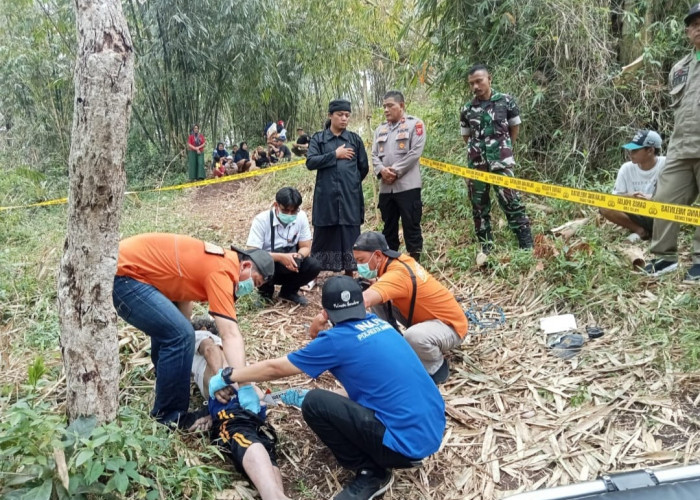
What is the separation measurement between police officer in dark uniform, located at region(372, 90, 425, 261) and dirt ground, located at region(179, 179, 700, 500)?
1.43 meters

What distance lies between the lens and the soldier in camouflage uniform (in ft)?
15.3

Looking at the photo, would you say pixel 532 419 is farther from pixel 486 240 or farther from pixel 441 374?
pixel 486 240

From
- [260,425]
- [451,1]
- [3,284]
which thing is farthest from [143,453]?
[451,1]

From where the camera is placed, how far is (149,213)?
8.48m

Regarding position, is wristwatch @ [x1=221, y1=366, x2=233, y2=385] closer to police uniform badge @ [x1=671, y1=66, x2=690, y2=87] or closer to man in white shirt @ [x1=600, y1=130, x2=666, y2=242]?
man in white shirt @ [x1=600, y1=130, x2=666, y2=242]

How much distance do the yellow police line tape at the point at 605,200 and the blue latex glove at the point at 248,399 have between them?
111 inches

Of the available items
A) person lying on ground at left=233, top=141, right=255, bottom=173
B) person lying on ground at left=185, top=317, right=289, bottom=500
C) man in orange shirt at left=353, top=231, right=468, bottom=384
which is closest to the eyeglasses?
man in orange shirt at left=353, top=231, right=468, bottom=384

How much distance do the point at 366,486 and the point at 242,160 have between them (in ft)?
34.4

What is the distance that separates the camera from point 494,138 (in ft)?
15.5

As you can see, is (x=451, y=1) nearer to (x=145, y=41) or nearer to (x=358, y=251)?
(x=358, y=251)

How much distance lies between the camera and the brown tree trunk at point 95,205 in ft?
6.57

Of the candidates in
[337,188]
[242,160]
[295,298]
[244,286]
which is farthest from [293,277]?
[242,160]

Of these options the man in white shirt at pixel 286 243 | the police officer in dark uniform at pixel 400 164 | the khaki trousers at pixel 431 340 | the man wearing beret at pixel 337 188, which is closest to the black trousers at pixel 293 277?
the man in white shirt at pixel 286 243

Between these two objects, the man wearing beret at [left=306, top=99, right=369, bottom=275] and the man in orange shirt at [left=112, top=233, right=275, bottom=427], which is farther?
the man wearing beret at [left=306, top=99, right=369, bottom=275]
